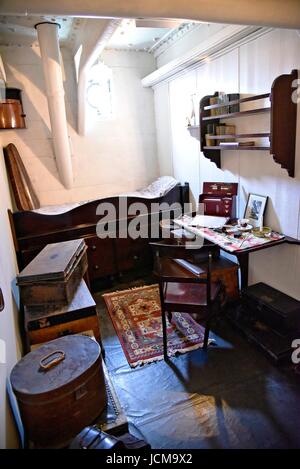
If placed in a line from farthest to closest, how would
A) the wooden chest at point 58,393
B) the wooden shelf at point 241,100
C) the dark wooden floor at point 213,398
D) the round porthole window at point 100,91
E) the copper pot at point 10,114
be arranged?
the round porthole window at point 100,91
the copper pot at point 10,114
the wooden shelf at point 241,100
the dark wooden floor at point 213,398
the wooden chest at point 58,393

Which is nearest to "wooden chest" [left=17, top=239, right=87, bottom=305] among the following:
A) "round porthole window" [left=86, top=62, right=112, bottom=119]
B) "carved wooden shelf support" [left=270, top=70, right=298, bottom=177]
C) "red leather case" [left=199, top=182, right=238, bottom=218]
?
"red leather case" [left=199, top=182, right=238, bottom=218]

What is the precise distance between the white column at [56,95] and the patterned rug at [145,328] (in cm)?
154

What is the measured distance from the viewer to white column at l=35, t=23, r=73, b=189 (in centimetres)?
283

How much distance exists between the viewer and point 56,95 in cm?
314

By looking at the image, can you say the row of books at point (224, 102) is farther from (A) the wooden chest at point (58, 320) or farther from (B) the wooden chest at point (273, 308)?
(A) the wooden chest at point (58, 320)

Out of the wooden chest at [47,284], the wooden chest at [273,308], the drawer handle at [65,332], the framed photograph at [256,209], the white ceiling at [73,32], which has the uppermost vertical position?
the white ceiling at [73,32]

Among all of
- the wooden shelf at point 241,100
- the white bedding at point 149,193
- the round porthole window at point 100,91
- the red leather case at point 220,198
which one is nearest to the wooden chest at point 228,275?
the red leather case at point 220,198

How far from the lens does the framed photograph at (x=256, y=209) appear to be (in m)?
2.54

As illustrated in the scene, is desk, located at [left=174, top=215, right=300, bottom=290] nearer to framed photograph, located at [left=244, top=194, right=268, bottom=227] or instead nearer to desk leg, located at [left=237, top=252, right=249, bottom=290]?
desk leg, located at [left=237, top=252, right=249, bottom=290]

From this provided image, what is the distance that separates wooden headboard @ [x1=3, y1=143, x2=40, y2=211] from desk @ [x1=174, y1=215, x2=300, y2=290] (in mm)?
1644

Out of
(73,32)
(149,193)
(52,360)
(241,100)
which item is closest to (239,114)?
(241,100)

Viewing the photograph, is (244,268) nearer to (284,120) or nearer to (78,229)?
(284,120)

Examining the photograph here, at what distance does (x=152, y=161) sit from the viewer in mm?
4277

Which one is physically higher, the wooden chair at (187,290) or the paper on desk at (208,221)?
the paper on desk at (208,221)
